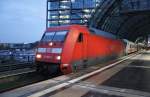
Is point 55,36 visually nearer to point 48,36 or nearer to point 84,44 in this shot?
point 48,36

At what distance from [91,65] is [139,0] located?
3031 centimetres

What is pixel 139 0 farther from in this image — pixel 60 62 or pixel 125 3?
pixel 60 62

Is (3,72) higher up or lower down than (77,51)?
lower down

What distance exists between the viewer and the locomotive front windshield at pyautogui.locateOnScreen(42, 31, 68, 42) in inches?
628

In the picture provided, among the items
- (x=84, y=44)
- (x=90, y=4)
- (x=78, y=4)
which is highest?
(x=78, y=4)

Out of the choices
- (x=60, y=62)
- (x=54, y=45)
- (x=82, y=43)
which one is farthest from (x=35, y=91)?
(x=82, y=43)

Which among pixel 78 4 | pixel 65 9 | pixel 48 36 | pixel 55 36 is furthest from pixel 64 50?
pixel 78 4

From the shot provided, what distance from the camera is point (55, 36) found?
1645cm

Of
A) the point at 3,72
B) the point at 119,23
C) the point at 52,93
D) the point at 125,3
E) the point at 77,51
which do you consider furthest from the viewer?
the point at 119,23

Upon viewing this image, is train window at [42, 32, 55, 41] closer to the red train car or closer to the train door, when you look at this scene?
the red train car

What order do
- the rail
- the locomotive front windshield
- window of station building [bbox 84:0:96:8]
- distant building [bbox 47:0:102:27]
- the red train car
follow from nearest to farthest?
the red train car → the locomotive front windshield → the rail → distant building [bbox 47:0:102:27] → window of station building [bbox 84:0:96:8]

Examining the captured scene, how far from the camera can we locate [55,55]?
50.3 ft

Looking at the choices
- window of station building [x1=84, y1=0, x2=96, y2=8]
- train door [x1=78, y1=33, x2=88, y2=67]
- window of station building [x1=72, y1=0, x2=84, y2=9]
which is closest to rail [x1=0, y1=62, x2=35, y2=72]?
train door [x1=78, y1=33, x2=88, y2=67]

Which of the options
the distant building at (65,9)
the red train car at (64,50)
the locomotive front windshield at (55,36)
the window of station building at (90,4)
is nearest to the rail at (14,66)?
the red train car at (64,50)
